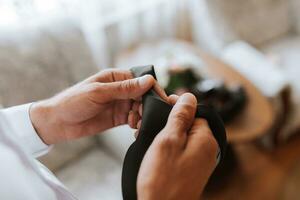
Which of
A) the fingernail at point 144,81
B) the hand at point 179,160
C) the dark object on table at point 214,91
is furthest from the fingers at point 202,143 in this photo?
the dark object on table at point 214,91

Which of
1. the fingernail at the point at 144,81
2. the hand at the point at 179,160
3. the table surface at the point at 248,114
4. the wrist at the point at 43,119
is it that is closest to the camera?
the hand at the point at 179,160

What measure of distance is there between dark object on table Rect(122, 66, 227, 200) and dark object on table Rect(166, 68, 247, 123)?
0.62 metres

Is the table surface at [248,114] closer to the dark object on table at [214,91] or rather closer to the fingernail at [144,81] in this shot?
the dark object on table at [214,91]

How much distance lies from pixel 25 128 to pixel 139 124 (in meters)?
0.22

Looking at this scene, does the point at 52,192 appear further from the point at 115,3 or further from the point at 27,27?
the point at 115,3

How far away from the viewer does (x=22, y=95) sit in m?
0.95

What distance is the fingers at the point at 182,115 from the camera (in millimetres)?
458

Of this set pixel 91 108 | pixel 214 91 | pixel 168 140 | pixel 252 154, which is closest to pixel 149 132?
pixel 168 140

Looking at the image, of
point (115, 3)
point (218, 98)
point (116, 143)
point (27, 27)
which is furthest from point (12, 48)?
point (218, 98)

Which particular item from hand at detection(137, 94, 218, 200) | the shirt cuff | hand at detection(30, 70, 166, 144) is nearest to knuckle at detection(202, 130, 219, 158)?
hand at detection(137, 94, 218, 200)

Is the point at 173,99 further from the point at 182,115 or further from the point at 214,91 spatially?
the point at 214,91

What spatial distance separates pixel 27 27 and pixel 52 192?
0.65 meters

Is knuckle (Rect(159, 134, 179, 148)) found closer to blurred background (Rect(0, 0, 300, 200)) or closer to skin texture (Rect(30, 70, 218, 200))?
skin texture (Rect(30, 70, 218, 200))

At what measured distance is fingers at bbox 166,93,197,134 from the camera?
1.50 feet
